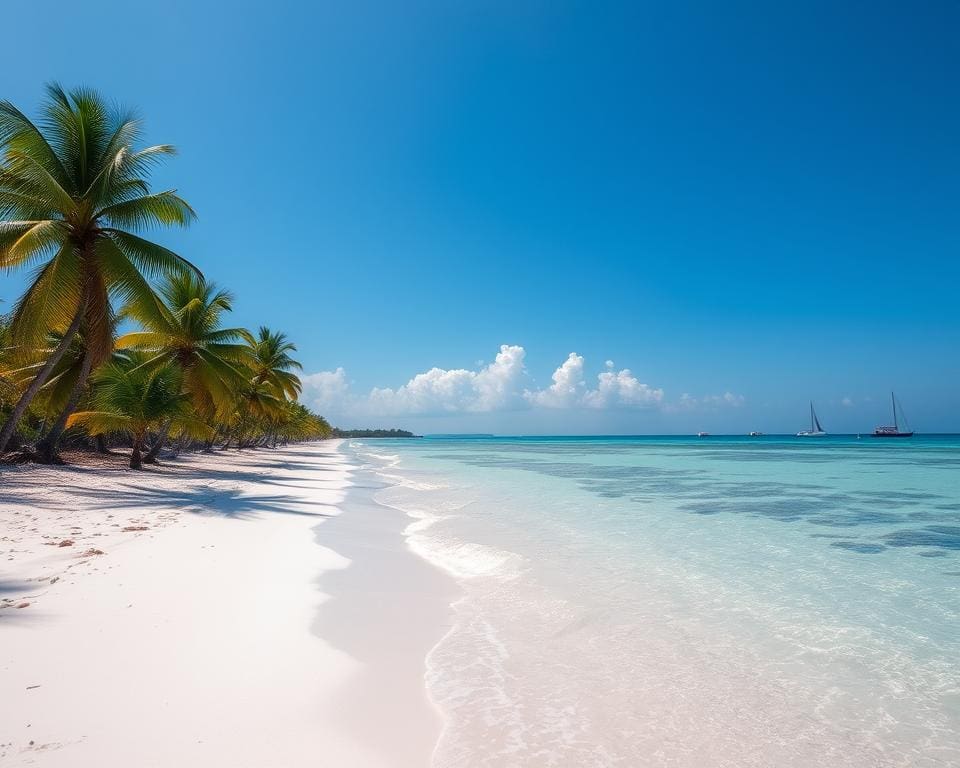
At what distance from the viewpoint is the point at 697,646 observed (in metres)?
4.39

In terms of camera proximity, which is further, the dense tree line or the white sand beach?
the dense tree line

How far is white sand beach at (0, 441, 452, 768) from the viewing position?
2.58 metres

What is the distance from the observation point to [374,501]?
1434 centimetres

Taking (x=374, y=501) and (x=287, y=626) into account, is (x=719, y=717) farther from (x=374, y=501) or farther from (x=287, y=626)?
(x=374, y=501)

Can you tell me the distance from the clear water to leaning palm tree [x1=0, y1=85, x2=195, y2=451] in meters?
10.5

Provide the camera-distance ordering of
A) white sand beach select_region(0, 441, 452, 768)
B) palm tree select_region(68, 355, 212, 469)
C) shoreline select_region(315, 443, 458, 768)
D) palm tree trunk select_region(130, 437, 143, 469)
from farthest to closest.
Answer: palm tree trunk select_region(130, 437, 143, 469) < palm tree select_region(68, 355, 212, 469) < shoreline select_region(315, 443, 458, 768) < white sand beach select_region(0, 441, 452, 768)

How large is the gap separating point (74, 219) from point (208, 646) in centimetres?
1397

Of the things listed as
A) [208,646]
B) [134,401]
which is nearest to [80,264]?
[134,401]

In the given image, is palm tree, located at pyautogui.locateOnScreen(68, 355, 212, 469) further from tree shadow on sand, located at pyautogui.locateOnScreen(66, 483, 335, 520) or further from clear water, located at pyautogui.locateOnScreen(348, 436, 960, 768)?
clear water, located at pyautogui.locateOnScreen(348, 436, 960, 768)

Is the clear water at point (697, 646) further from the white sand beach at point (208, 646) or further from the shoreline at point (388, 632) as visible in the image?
the white sand beach at point (208, 646)

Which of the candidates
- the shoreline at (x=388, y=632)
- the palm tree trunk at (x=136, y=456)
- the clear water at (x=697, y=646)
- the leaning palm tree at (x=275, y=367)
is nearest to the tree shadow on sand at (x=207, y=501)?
the shoreline at (x=388, y=632)

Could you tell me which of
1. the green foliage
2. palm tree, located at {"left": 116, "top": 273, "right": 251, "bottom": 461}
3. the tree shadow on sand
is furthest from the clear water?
palm tree, located at {"left": 116, "top": 273, "right": 251, "bottom": 461}

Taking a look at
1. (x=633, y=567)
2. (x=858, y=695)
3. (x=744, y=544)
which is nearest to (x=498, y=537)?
(x=633, y=567)

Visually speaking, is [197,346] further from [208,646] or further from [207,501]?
[208,646]
